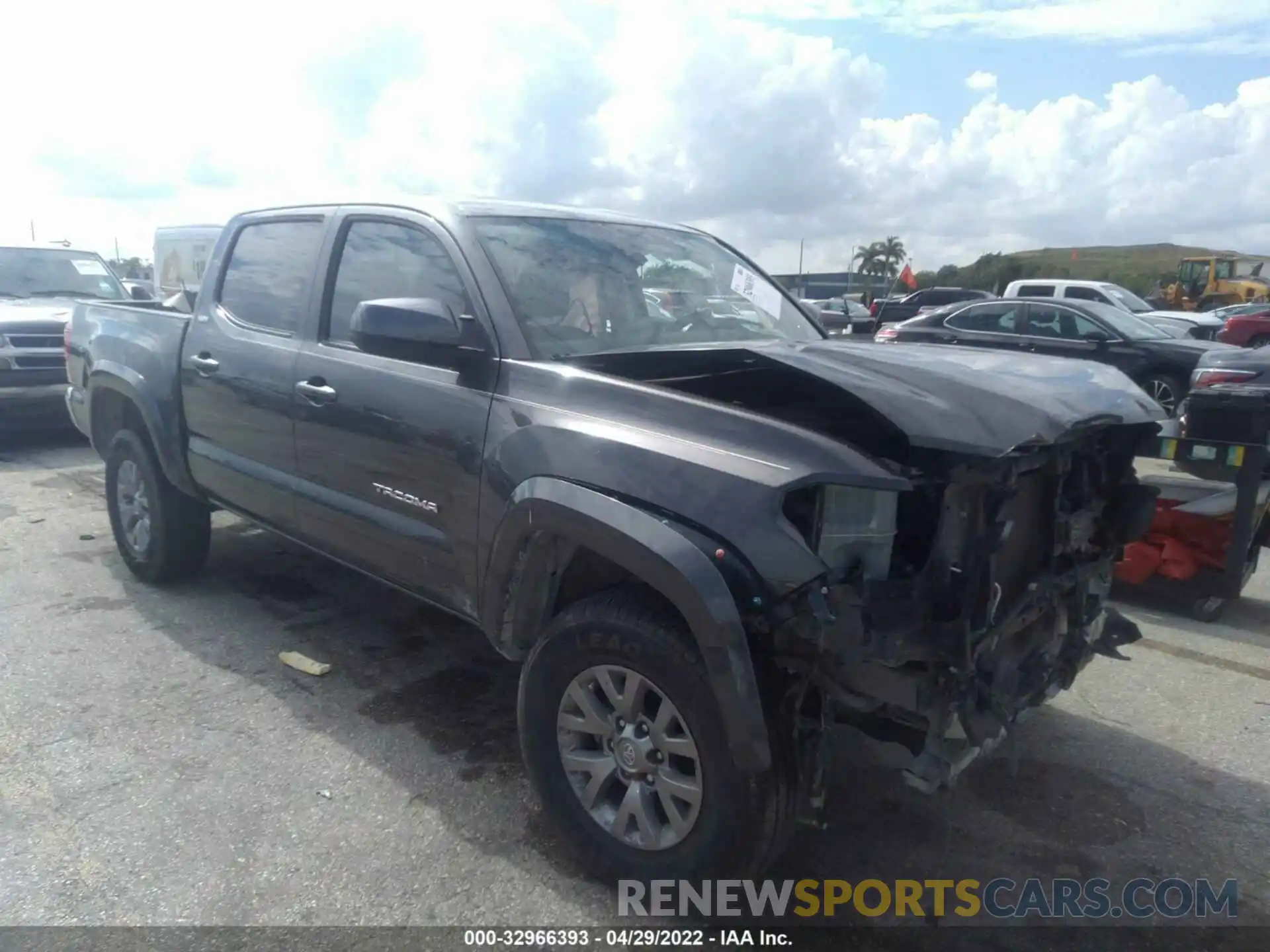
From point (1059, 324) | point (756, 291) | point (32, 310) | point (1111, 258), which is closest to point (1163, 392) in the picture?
point (1059, 324)

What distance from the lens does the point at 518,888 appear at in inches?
111

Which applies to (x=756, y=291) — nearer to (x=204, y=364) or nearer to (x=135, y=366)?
(x=204, y=364)

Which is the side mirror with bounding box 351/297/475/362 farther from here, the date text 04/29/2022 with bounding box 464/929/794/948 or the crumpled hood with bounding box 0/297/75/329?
the crumpled hood with bounding box 0/297/75/329

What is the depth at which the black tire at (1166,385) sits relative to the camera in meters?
11.1

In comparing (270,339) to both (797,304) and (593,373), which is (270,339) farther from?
(797,304)

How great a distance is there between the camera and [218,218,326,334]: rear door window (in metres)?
4.12

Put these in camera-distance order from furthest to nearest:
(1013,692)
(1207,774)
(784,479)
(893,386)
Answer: (1207,774) < (1013,692) < (893,386) < (784,479)

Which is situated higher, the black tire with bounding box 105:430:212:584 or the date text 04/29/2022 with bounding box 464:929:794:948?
the black tire with bounding box 105:430:212:584

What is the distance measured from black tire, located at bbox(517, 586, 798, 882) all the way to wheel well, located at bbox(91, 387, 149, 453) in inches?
130

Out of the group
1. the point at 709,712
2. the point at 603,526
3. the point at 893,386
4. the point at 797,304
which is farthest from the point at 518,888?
the point at 797,304

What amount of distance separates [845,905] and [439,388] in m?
2.07

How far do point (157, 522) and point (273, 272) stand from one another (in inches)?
63.6

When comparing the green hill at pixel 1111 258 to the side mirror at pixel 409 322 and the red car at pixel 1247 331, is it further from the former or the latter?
the side mirror at pixel 409 322

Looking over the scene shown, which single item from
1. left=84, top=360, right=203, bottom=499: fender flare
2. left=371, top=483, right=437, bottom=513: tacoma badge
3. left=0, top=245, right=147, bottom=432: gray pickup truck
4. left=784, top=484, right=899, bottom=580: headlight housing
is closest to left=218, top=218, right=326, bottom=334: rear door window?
left=84, top=360, right=203, bottom=499: fender flare
